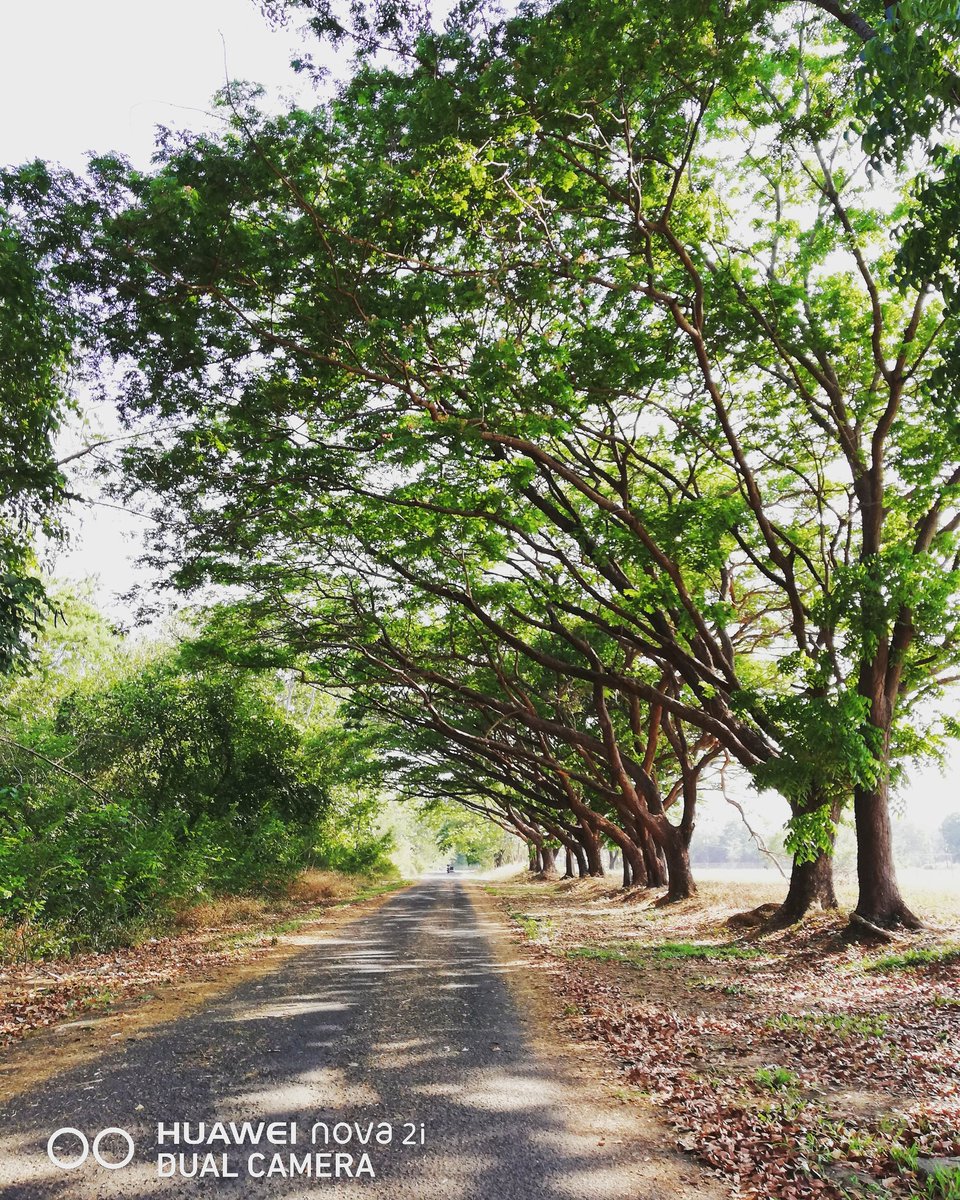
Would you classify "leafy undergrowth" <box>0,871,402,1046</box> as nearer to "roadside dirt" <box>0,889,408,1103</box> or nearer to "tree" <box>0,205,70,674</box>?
"roadside dirt" <box>0,889,408,1103</box>

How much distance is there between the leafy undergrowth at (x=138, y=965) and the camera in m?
7.12

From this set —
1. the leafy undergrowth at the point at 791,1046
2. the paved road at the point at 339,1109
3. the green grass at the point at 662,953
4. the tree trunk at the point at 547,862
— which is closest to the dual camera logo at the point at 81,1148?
the paved road at the point at 339,1109

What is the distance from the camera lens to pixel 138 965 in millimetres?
9711

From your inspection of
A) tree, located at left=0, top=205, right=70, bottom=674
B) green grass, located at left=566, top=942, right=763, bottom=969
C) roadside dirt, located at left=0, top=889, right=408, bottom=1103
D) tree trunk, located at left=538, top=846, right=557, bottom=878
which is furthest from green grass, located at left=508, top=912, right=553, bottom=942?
tree trunk, located at left=538, top=846, right=557, bottom=878

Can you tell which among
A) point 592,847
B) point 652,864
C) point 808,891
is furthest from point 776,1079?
point 592,847

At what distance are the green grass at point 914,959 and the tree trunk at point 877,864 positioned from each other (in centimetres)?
135

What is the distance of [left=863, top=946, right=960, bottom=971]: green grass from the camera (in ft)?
28.4

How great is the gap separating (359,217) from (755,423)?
23.9 feet

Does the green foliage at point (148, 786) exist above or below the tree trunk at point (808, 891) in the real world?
above

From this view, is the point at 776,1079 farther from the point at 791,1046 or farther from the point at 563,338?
the point at 563,338

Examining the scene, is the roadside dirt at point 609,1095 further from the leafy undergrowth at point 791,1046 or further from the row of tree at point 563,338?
the row of tree at point 563,338

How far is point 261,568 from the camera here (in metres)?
13.3

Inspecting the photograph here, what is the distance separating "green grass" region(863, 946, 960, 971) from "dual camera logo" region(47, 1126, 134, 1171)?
27.9 feet

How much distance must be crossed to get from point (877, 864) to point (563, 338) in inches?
344
